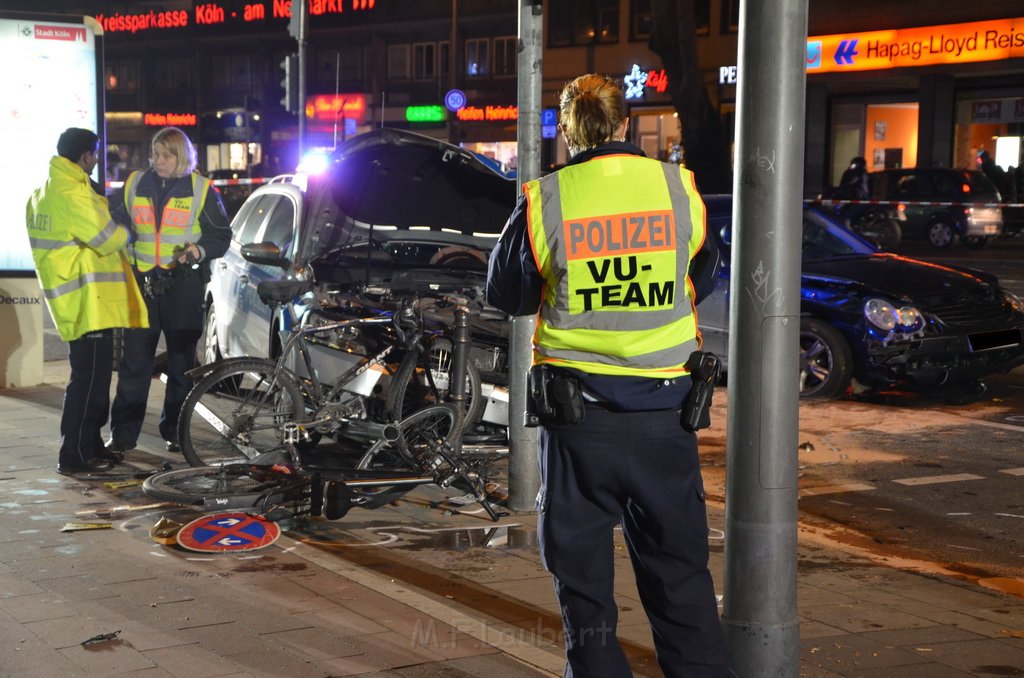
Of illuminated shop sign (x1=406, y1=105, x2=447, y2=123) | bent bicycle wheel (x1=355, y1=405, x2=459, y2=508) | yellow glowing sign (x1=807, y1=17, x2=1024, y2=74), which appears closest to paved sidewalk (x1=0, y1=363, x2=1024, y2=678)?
bent bicycle wheel (x1=355, y1=405, x2=459, y2=508)

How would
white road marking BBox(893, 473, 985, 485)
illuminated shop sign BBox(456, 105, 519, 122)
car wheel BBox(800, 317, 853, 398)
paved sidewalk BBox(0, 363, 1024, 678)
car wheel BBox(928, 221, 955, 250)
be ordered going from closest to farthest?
paved sidewalk BBox(0, 363, 1024, 678) → white road marking BBox(893, 473, 985, 485) → car wheel BBox(800, 317, 853, 398) → car wheel BBox(928, 221, 955, 250) → illuminated shop sign BBox(456, 105, 519, 122)

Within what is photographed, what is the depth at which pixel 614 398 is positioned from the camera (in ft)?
12.7

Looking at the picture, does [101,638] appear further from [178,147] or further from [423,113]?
[423,113]

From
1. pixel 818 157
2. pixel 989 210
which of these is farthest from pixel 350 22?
pixel 989 210

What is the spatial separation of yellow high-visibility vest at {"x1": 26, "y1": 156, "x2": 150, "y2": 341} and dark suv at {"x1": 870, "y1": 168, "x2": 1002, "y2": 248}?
68.4ft

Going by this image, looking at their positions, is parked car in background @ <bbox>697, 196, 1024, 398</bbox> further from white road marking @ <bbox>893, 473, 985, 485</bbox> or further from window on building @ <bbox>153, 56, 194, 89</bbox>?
window on building @ <bbox>153, 56, 194, 89</bbox>

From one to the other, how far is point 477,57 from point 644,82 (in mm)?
12698

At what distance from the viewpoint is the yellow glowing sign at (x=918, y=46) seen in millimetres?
33250

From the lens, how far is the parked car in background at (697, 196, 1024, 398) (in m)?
10.4

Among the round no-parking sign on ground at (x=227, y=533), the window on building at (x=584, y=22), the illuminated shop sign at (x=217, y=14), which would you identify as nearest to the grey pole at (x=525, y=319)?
the round no-parking sign on ground at (x=227, y=533)

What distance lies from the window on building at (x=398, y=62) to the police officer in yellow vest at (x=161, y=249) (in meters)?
49.9

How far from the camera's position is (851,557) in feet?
21.2

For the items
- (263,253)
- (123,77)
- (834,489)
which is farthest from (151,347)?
(123,77)

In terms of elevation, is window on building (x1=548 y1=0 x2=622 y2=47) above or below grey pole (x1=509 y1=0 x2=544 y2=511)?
above
